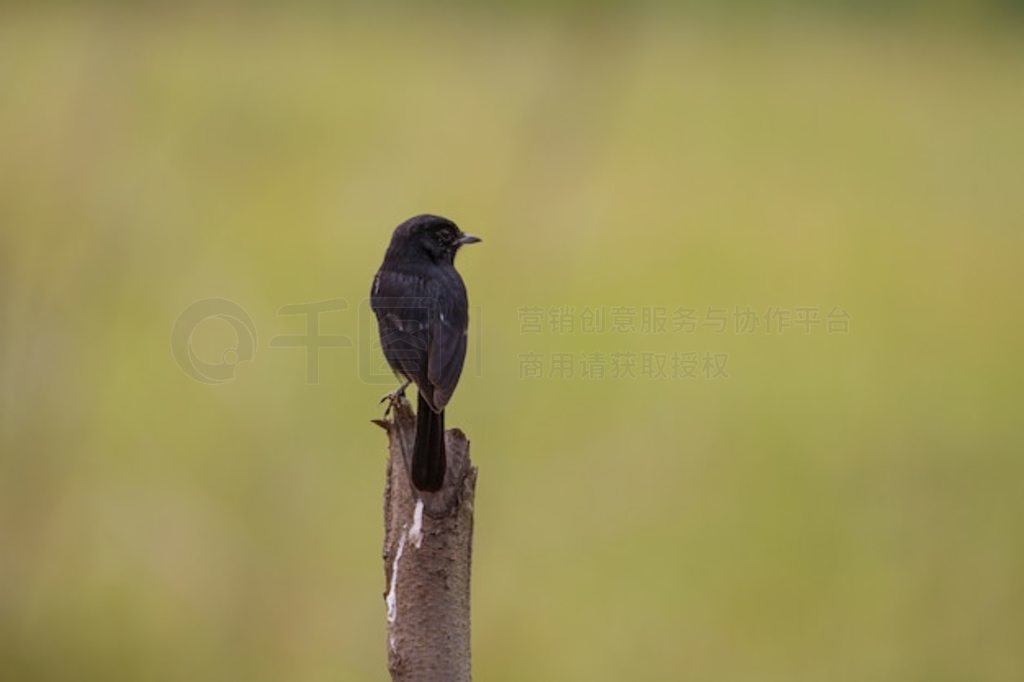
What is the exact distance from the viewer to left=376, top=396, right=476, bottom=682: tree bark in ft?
6.41

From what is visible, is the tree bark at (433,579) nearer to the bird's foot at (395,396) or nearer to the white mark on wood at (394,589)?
the white mark on wood at (394,589)

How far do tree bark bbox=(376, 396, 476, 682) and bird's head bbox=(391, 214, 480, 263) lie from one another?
98 cm

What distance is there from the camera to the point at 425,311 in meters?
2.66

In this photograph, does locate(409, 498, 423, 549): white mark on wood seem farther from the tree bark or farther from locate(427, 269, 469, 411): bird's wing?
locate(427, 269, 469, 411): bird's wing

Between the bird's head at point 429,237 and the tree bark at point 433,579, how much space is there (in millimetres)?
976

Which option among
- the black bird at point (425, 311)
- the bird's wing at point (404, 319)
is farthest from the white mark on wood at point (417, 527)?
the bird's wing at point (404, 319)

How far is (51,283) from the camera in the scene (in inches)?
131

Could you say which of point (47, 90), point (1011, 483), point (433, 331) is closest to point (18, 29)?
point (47, 90)

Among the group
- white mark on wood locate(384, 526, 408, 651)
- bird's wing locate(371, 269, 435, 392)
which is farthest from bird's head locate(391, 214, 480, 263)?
white mark on wood locate(384, 526, 408, 651)

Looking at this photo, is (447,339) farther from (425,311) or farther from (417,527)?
(417,527)

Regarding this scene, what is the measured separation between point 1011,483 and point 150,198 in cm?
303

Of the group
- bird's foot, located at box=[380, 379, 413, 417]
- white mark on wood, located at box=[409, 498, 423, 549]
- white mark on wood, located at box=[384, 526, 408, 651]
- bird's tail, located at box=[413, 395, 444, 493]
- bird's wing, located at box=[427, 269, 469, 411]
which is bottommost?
white mark on wood, located at box=[384, 526, 408, 651]

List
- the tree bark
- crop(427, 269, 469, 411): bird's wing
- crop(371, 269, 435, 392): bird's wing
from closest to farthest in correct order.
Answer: the tree bark
crop(427, 269, 469, 411): bird's wing
crop(371, 269, 435, 392): bird's wing

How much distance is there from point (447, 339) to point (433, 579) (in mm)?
737
